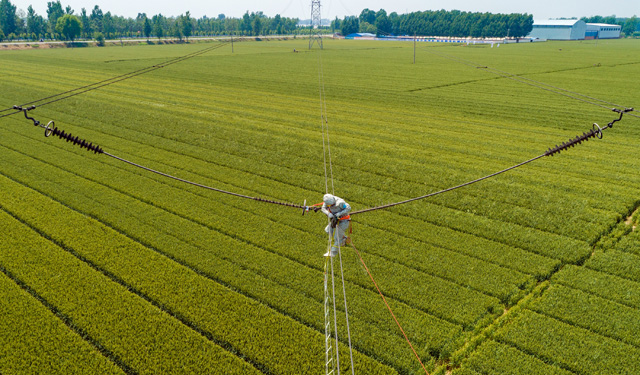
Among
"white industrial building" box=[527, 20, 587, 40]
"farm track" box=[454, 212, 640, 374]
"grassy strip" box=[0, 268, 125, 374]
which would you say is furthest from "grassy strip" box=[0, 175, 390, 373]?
"white industrial building" box=[527, 20, 587, 40]

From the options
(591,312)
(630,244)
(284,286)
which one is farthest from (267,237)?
(630,244)

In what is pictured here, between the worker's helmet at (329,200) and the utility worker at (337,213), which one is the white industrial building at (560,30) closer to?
the utility worker at (337,213)

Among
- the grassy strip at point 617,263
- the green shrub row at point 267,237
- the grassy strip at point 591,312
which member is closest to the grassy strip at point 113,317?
the green shrub row at point 267,237

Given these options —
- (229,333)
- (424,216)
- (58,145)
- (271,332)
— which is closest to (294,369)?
(271,332)

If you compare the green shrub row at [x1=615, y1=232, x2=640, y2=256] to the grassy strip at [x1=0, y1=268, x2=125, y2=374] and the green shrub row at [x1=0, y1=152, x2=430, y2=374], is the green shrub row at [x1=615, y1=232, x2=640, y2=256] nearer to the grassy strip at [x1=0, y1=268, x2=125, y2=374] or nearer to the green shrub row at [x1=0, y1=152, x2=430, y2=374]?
the green shrub row at [x1=0, y1=152, x2=430, y2=374]

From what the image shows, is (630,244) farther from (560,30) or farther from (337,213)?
(560,30)

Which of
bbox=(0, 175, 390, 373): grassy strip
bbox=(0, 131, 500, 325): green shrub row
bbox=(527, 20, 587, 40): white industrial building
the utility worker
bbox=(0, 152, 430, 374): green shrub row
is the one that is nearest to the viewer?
the utility worker
